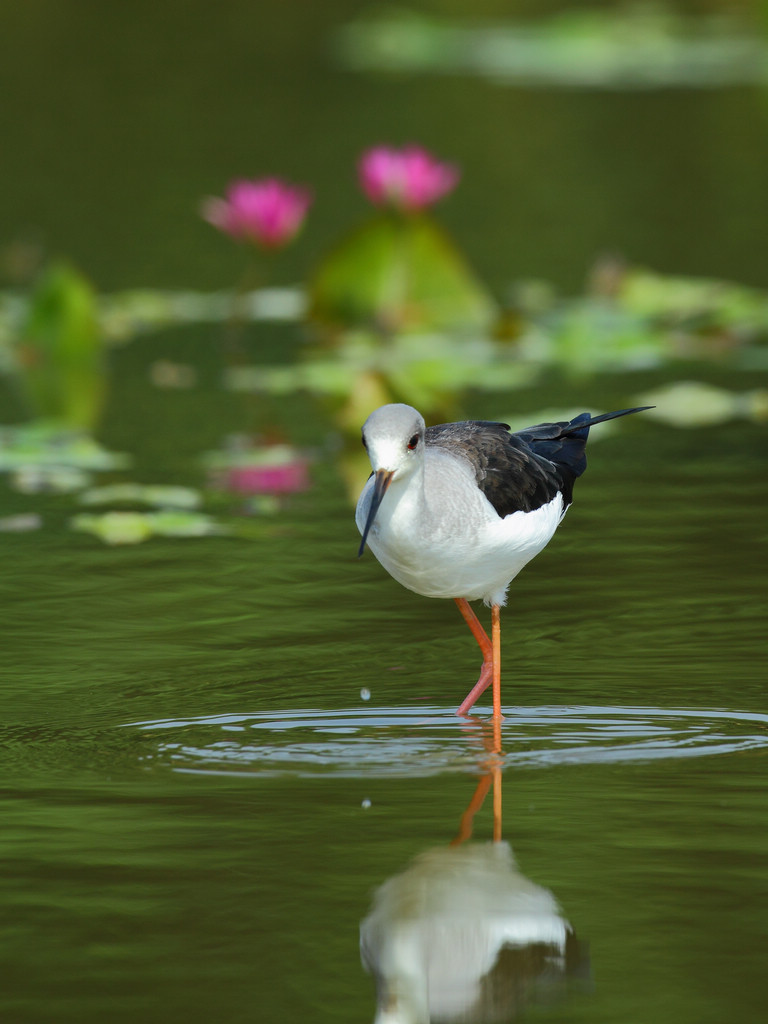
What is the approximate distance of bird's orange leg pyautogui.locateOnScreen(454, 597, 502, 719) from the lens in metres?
4.73

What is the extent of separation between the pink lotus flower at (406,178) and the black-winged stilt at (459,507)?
180 inches

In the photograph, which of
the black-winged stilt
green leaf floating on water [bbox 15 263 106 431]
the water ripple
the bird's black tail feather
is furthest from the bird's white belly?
green leaf floating on water [bbox 15 263 106 431]

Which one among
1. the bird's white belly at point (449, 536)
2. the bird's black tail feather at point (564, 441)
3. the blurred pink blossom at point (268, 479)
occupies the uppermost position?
the blurred pink blossom at point (268, 479)

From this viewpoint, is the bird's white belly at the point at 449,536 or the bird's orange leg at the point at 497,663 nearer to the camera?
the bird's white belly at the point at 449,536

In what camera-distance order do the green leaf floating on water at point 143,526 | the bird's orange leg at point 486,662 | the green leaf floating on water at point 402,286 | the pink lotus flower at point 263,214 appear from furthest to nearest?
1. the green leaf floating on water at point 402,286
2. the pink lotus flower at point 263,214
3. the green leaf floating on water at point 143,526
4. the bird's orange leg at point 486,662

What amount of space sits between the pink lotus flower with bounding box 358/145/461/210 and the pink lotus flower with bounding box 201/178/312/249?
394 mm

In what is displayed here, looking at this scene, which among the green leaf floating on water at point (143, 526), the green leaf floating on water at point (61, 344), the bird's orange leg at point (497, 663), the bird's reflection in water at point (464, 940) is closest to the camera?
the bird's reflection in water at point (464, 940)

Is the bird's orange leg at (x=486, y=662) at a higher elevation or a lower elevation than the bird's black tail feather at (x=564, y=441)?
lower

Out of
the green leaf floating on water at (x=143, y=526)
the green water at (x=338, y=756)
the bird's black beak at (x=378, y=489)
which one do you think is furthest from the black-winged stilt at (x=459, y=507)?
the green leaf floating on water at (x=143, y=526)

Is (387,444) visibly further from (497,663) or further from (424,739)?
(497,663)

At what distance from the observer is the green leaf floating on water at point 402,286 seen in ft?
31.7

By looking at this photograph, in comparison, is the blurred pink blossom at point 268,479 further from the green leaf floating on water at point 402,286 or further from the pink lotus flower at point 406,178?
the pink lotus flower at point 406,178

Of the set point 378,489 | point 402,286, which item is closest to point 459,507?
point 378,489

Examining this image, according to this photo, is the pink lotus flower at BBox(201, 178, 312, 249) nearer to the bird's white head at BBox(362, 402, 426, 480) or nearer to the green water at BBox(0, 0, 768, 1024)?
the green water at BBox(0, 0, 768, 1024)
